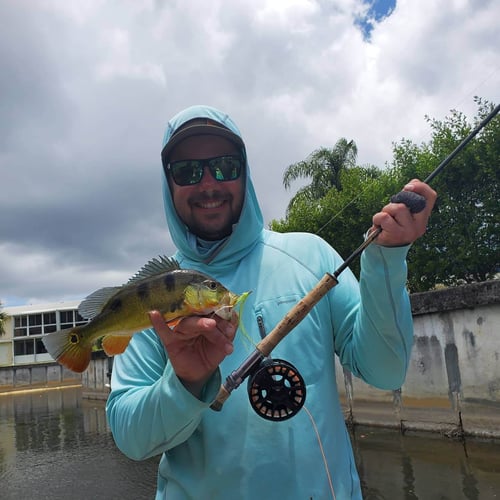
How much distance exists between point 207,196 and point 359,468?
311 inches

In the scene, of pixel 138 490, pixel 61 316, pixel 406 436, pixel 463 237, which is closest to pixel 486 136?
pixel 463 237

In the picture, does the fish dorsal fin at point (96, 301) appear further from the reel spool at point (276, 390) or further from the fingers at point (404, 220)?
the fingers at point (404, 220)

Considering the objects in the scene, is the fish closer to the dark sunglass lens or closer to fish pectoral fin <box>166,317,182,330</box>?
fish pectoral fin <box>166,317,182,330</box>

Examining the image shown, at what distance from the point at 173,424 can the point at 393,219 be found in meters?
1.19

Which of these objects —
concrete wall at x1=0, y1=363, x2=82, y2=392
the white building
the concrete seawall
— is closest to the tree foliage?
the concrete seawall

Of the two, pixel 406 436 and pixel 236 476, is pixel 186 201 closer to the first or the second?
pixel 236 476

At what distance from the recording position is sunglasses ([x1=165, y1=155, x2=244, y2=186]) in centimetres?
249

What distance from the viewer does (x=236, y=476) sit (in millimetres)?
1953

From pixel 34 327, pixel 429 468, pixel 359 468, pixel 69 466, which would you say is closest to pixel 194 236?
pixel 429 468

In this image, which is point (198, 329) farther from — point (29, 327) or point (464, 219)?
point (29, 327)

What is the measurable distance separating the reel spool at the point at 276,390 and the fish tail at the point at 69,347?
0.79 m

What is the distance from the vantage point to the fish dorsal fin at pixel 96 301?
7.38 ft

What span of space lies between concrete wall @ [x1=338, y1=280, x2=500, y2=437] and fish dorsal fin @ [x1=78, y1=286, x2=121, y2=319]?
312 inches

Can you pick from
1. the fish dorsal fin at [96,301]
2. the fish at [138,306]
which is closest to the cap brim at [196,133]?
the fish at [138,306]
